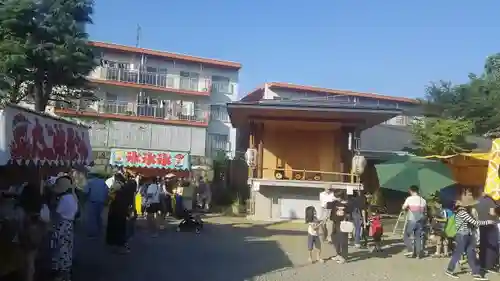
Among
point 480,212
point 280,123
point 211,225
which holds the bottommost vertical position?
point 211,225

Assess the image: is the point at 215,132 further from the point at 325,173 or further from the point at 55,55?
the point at 55,55

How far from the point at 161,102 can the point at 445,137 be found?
896 inches

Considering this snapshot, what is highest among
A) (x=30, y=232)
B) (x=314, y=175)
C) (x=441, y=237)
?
(x=314, y=175)

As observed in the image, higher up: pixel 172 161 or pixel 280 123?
pixel 280 123

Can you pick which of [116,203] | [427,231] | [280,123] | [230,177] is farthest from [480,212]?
[230,177]

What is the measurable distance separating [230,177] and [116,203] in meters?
17.0

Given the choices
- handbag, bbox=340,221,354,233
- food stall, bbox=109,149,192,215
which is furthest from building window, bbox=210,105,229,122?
handbag, bbox=340,221,354,233

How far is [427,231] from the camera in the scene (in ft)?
42.9

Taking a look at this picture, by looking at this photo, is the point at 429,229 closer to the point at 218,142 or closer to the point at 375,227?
the point at 375,227

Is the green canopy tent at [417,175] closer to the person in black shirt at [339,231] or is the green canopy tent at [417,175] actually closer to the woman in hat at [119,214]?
the person in black shirt at [339,231]

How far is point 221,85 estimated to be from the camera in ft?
133

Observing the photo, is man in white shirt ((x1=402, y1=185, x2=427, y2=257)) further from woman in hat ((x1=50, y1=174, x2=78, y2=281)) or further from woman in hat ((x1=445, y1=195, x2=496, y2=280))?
woman in hat ((x1=50, y1=174, x2=78, y2=281))

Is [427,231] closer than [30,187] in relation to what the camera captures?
No

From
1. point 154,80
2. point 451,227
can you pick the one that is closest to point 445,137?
point 451,227
